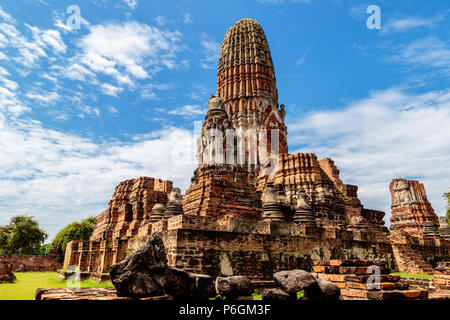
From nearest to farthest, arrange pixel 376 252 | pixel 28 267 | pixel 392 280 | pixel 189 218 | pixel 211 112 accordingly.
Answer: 1. pixel 392 280
2. pixel 189 218
3. pixel 376 252
4. pixel 211 112
5. pixel 28 267

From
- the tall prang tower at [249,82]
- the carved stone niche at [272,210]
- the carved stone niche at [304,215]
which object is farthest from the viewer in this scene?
the tall prang tower at [249,82]

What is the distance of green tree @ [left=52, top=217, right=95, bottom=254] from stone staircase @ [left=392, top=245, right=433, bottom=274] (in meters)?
35.3

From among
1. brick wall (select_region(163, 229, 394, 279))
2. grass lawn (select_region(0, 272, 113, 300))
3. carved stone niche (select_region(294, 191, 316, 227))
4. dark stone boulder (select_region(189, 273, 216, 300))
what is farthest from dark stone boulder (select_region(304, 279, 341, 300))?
carved stone niche (select_region(294, 191, 316, 227))

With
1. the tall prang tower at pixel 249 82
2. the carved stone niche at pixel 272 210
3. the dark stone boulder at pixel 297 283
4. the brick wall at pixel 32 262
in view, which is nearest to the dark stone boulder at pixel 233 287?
the dark stone boulder at pixel 297 283

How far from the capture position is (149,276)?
549 cm

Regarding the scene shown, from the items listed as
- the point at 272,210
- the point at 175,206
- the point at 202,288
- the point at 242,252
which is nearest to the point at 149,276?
the point at 202,288

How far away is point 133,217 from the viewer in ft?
71.1

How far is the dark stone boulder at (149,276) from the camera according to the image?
17.3ft

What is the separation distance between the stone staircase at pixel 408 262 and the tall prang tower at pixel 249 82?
17.5m

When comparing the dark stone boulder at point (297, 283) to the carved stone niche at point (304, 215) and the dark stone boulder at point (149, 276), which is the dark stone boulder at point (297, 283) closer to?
the dark stone boulder at point (149, 276)
